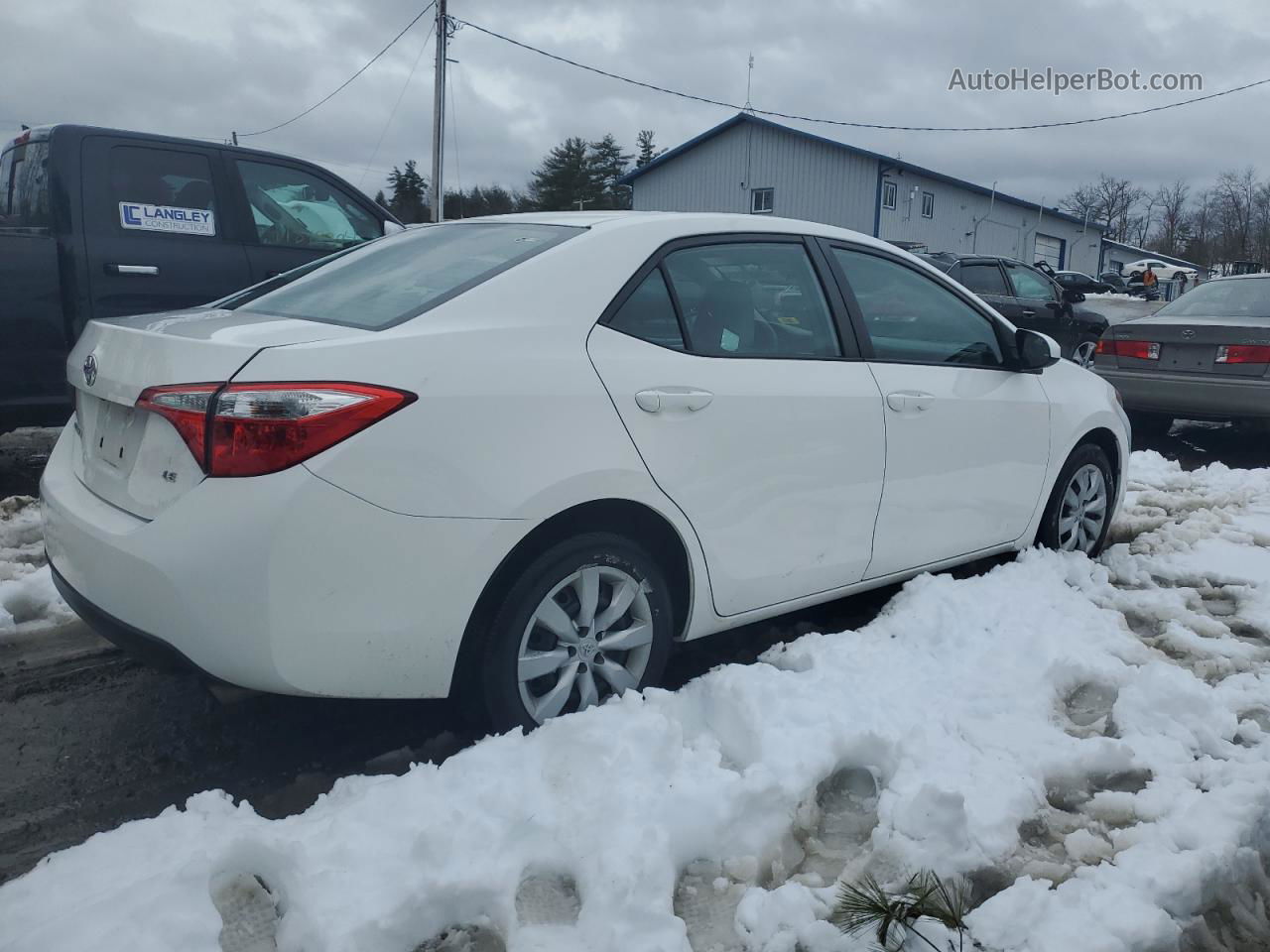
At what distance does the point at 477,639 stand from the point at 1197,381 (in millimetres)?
7039

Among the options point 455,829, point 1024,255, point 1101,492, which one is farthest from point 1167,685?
point 1024,255

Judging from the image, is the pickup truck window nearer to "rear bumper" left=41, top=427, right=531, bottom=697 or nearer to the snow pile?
the snow pile

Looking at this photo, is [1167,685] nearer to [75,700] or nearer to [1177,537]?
[1177,537]

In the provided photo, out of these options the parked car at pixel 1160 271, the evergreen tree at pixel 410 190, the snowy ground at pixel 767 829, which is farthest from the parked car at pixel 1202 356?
the evergreen tree at pixel 410 190

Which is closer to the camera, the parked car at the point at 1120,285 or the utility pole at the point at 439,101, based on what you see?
the utility pole at the point at 439,101

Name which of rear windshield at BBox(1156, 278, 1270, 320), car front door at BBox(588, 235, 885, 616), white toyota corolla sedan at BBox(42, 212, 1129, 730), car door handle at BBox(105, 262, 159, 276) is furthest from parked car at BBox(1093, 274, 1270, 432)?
car door handle at BBox(105, 262, 159, 276)

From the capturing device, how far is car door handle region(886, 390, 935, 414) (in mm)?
3641

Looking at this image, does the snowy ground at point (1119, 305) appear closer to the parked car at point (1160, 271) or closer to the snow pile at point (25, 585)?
the parked car at point (1160, 271)

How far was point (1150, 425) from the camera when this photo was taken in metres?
9.31

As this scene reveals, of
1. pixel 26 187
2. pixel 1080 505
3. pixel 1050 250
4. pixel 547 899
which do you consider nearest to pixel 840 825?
pixel 547 899

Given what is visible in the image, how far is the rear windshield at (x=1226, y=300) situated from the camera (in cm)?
812

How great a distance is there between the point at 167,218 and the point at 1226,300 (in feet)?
25.8

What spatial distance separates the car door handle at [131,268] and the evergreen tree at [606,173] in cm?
5513

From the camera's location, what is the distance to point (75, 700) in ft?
11.2
